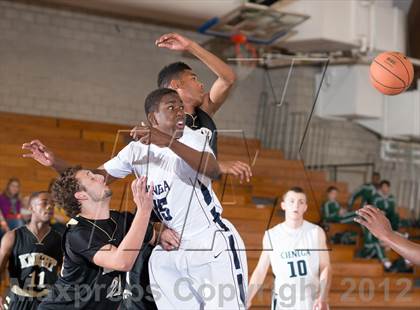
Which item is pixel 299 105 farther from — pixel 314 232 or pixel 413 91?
pixel 314 232

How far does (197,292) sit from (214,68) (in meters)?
1.25

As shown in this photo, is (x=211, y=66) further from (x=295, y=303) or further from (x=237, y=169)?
(x=295, y=303)

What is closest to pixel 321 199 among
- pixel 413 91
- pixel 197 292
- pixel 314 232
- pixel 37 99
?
pixel 413 91

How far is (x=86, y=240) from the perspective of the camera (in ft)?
13.0

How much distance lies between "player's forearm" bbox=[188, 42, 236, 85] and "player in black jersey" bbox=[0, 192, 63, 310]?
6.16ft

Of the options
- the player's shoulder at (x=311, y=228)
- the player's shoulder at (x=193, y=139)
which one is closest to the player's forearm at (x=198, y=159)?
the player's shoulder at (x=193, y=139)

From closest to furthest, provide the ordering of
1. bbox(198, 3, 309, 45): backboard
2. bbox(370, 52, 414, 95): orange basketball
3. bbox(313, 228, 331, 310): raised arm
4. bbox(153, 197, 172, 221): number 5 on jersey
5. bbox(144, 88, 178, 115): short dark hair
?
bbox(144, 88, 178, 115): short dark hair, bbox(153, 197, 172, 221): number 5 on jersey, bbox(370, 52, 414, 95): orange basketball, bbox(313, 228, 331, 310): raised arm, bbox(198, 3, 309, 45): backboard

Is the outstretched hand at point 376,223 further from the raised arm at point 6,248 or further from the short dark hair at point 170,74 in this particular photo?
the raised arm at point 6,248

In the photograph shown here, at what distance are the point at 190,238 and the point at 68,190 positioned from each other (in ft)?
Result: 2.38

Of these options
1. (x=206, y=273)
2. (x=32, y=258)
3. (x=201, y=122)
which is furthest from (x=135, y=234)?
(x=32, y=258)

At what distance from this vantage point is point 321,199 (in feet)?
39.8

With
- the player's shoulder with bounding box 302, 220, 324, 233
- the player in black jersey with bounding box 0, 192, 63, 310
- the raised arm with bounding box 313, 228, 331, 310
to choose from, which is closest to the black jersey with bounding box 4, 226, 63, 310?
the player in black jersey with bounding box 0, 192, 63, 310

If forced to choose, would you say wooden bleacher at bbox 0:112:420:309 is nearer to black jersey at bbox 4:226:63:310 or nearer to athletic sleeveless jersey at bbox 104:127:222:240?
black jersey at bbox 4:226:63:310

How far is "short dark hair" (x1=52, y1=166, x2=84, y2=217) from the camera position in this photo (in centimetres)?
412
